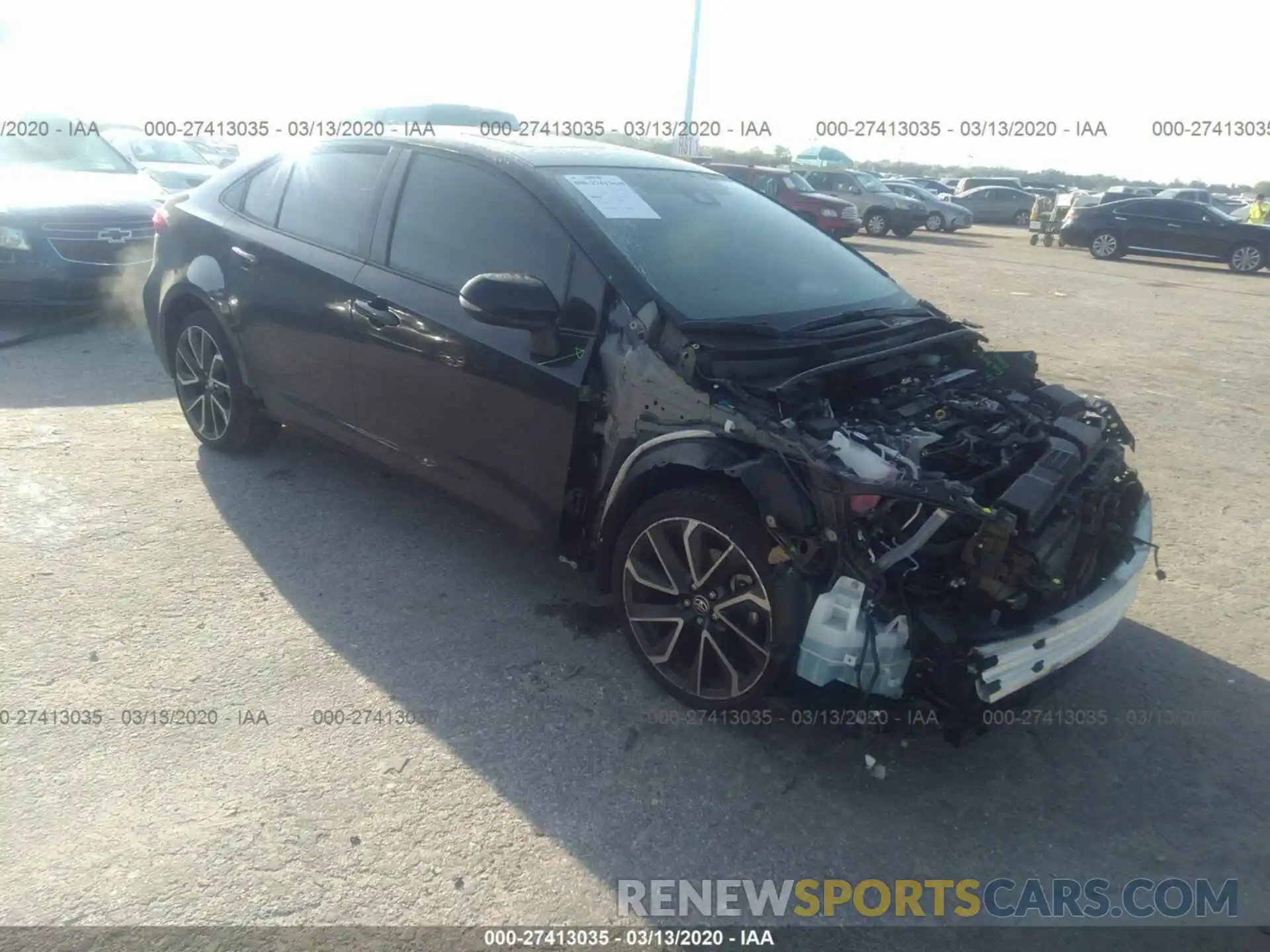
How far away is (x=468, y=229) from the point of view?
3883 millimetres

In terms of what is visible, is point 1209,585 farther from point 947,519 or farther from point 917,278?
point 917,278

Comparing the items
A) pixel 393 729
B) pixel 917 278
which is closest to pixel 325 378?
pixel 393 729

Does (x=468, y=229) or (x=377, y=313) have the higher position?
(x=468, y=229)

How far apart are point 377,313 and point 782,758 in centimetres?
245

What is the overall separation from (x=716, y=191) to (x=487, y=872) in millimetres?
3086

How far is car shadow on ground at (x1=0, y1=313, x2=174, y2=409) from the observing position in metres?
6.38

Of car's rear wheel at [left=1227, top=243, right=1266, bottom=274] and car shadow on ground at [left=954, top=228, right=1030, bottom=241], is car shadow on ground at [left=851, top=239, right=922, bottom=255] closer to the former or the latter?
car shadow on ground at [left=954, top=228, right=1030, bottom=241]

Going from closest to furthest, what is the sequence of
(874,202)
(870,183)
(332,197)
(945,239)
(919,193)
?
(332,197), (874,202), (870,183), (945,239), (919,193)

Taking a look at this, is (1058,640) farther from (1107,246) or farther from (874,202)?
(874,202)

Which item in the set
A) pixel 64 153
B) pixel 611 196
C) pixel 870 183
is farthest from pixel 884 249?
pixel 611 196

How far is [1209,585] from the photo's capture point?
14.4 ft

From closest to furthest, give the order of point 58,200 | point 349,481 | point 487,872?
point 487,872, point 349,481, point 58,200

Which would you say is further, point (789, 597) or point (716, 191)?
point (716, 191)

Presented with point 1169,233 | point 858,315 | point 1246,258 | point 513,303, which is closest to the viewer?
point 513,303
